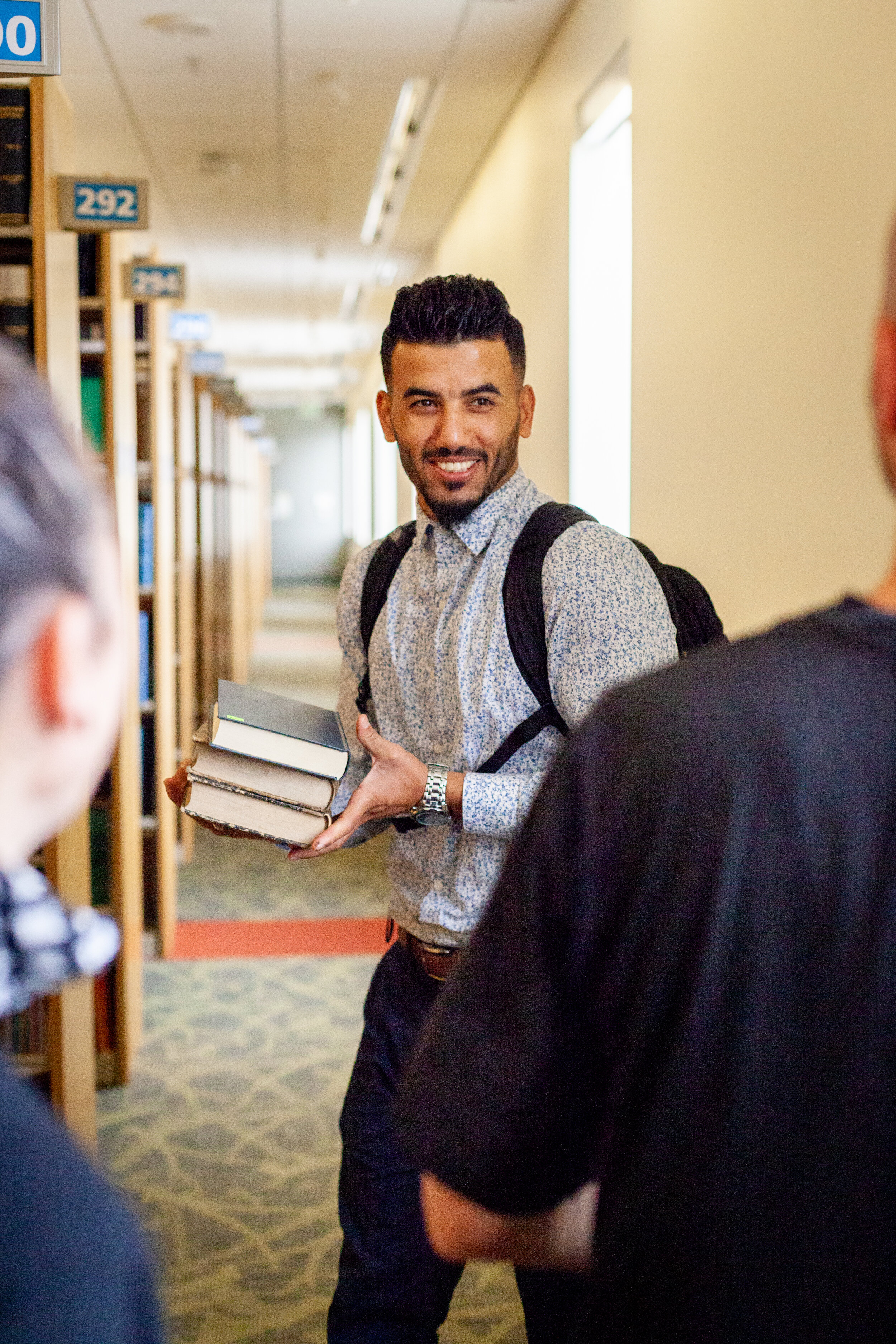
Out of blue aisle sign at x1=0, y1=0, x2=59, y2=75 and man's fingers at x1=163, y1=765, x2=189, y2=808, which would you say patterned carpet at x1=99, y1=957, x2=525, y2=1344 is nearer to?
man's fingers at x1=163, y1=765, x2=189, y2=808

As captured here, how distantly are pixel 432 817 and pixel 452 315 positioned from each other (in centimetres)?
75

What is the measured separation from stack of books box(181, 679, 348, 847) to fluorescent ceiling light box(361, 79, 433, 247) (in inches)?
198

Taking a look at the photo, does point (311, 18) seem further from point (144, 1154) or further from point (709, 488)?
point (144, 1154)

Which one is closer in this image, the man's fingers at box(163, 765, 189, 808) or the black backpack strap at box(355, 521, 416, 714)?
the man's fingers at box(163, 765, 189, 808)

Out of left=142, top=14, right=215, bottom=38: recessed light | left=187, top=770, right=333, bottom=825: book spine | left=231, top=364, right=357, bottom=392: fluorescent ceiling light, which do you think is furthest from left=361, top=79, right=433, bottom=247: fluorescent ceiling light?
left=231, top=364, right=357, bottom=392: fluorescent ceiling light

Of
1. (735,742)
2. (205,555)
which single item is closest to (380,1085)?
(735,742)

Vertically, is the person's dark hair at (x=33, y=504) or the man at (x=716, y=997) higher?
the person's dark hair at (x=33, y=504)

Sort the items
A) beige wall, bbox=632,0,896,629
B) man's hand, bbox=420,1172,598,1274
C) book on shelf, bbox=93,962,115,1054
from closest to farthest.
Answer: man's hand, bbox=420,1172,598,1274 → beige wall, bbox=632,0,896,629 → book on shelf, bbox=93,962,115,1054

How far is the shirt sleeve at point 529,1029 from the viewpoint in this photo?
0.72 m

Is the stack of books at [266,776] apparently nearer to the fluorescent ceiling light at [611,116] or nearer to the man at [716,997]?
the man at [716,997]

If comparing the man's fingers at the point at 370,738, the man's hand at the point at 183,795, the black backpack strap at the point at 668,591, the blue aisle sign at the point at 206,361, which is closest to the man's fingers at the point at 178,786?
the man's hand at the point at 183,795

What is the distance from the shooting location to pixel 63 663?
Result: 0.55 m

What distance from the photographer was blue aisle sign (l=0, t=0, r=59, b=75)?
2383mm

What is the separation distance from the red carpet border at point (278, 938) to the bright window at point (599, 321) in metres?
1.96
